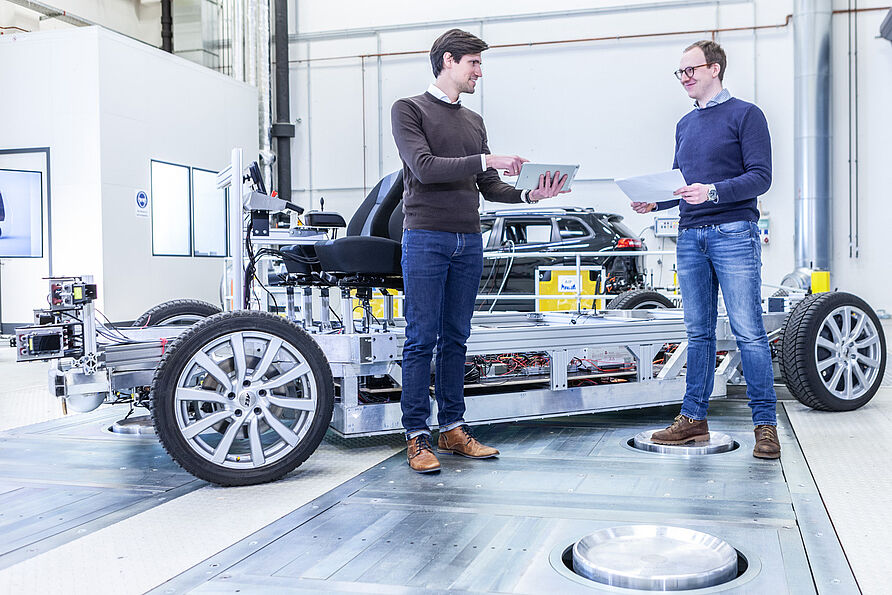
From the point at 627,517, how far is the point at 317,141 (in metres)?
11.8

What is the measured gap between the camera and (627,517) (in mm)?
2361

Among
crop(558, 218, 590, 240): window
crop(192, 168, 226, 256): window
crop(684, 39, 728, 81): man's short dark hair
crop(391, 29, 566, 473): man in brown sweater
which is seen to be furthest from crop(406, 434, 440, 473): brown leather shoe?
crop(192, 168, 226, 256): window

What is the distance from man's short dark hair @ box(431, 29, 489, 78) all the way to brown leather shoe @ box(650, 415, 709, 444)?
5.49 ft

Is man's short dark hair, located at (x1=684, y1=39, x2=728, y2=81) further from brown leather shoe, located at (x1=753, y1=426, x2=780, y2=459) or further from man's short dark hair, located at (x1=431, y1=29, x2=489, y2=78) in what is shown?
brown leather shoe, located at (x1=753, y1=426, x2=780, y2=459)

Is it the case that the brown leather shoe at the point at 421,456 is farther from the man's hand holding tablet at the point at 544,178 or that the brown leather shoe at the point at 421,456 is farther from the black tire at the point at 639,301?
the black tire at the point at 639,301

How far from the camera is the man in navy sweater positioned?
3.06 m

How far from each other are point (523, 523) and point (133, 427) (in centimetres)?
215

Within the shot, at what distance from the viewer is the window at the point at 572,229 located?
871 cm

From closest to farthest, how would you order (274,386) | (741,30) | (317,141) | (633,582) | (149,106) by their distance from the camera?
1. (633,582)
2. (274,386)
3. (149,106)
4. (741,30)
5. (317,141)

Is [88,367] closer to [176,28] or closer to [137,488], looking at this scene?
[137,488]

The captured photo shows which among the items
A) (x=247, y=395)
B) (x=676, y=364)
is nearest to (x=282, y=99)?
(x=676, y=364)

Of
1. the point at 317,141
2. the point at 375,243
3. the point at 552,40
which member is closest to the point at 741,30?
the point at 552,40

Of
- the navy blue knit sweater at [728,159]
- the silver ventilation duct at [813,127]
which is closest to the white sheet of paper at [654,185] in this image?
the navy blue knit sweater at [728,159]

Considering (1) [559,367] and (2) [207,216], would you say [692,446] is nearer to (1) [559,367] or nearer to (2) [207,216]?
(1) [559,367]
